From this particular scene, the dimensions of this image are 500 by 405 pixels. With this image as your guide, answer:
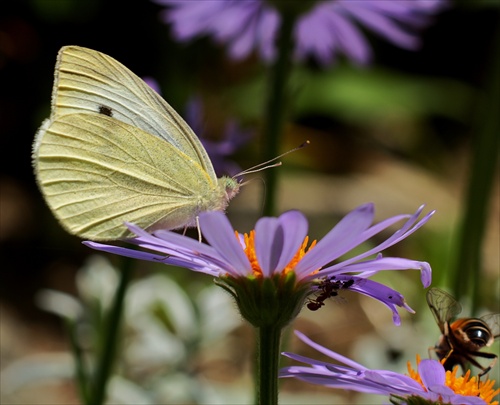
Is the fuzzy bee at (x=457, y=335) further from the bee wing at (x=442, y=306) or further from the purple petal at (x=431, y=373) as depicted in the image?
the purple petal at (x=431, y=373)

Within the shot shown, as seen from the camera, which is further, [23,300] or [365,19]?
[23,300]

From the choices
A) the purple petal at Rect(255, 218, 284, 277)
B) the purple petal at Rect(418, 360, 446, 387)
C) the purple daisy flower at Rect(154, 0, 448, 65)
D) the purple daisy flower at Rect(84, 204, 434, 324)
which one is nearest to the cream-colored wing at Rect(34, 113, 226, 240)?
the purple daisy flower at Rect(84, 204, 434, 324)

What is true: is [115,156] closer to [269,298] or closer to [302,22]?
[269,298]

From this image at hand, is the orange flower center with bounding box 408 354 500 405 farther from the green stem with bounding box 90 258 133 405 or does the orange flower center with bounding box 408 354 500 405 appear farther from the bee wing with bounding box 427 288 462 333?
the green stem with bounding box 90 258 133 405

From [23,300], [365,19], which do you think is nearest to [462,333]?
[365,19]

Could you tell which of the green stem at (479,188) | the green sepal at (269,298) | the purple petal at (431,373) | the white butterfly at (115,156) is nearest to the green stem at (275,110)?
the white butterfly at (115,156)

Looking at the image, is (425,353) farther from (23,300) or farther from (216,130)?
(216,130)
